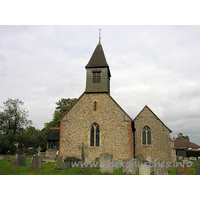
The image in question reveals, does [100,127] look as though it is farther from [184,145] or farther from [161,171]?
[184,145]

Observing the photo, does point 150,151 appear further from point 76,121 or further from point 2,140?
point 2,140

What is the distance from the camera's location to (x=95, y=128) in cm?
1756

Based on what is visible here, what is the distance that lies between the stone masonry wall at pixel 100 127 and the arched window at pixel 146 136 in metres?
4.99

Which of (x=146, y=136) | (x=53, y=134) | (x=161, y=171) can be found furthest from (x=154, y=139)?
(x=53, y=134)

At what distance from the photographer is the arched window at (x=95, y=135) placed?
1720 cm

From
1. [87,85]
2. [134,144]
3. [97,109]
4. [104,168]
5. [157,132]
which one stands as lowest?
[104,168]

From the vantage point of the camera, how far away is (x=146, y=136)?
69.3ft

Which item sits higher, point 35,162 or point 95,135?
point 95,135

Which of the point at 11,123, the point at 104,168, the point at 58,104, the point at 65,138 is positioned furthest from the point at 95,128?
the point at 11,123

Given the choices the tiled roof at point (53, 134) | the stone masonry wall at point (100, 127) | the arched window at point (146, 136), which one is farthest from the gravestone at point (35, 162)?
the tiled roof at point (53, 134)

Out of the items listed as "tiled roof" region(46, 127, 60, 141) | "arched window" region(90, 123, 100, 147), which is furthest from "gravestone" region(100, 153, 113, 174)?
"tiled roof" region(46, 127, 60, 141)

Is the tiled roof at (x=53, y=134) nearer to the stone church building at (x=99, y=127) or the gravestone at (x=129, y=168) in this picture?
the stone church building at (x=99, y=127)

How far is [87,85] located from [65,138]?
6.55 metres

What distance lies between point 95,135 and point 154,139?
8.31m
